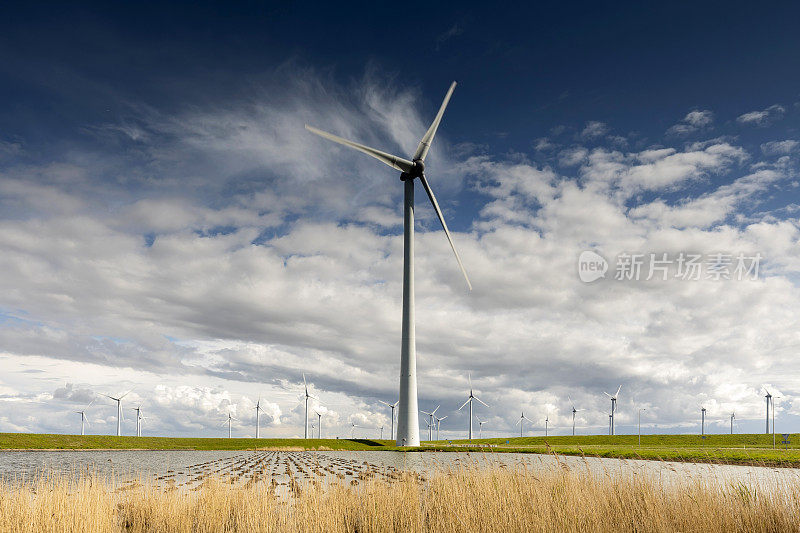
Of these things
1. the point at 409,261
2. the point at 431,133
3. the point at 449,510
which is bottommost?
the point at 449,510

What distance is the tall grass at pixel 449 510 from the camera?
1645 cm

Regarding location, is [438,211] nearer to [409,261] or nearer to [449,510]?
[409,261]

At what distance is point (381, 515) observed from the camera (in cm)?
1756

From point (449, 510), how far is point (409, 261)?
69.2 meters

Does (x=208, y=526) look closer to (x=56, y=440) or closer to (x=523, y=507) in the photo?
(x=523, y=507)

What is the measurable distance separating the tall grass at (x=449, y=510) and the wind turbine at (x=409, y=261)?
64.9 meters

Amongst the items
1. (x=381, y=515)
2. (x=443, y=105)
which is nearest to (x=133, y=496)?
(x=381, y=515)

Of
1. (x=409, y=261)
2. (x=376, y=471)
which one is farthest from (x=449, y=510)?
(x=409, y=261)

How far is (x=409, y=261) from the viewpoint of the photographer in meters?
86.0

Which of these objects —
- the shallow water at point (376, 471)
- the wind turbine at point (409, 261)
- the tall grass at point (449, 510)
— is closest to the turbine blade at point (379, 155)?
the wind turbine at point (409, 261)

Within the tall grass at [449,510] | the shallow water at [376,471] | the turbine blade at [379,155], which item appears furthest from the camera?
the turbine blade at [379,155]

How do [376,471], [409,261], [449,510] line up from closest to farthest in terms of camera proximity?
[449,510] < [376,471] < [409,261]

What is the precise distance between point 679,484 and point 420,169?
247 feet

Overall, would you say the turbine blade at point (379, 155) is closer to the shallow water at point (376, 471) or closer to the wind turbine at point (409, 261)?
the wind turbine at point (409, 261)
